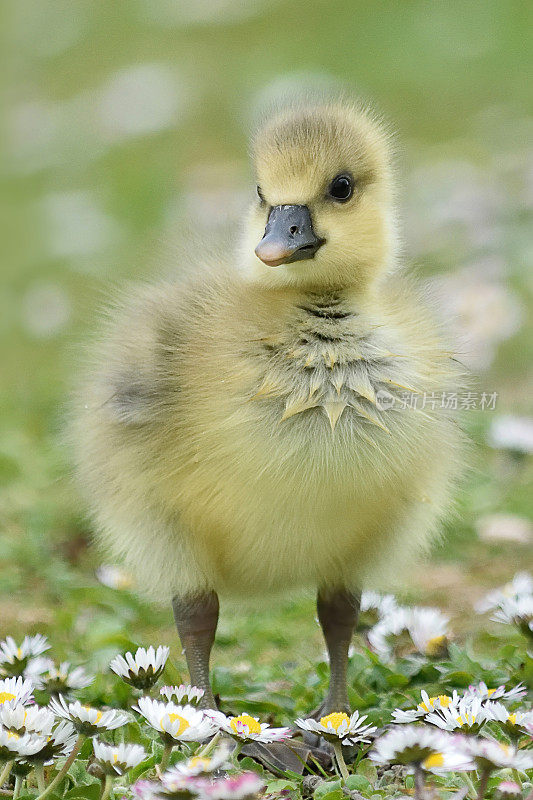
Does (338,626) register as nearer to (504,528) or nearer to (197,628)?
(197,628)

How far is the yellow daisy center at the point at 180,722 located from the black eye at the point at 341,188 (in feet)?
3.43

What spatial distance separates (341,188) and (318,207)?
0.08m

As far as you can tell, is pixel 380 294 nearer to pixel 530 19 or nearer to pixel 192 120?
pixel 192 120

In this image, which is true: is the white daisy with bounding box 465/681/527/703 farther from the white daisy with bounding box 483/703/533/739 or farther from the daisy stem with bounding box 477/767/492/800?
the daisy stem with bounding box 477/767/492/800

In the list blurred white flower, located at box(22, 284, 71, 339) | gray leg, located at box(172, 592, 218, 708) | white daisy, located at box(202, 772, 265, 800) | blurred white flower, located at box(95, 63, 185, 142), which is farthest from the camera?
blurred white flower, located at box(95, 63, 185, 142)

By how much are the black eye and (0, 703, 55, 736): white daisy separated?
1113mm

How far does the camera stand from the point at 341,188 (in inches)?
93.0

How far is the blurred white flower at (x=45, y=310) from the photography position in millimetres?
5805

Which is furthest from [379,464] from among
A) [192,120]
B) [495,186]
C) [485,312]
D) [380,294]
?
[192,120]

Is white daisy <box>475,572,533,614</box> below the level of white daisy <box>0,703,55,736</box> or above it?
above

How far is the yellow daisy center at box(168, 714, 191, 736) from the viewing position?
5.97 ft

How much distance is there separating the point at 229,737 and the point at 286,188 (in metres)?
1.02

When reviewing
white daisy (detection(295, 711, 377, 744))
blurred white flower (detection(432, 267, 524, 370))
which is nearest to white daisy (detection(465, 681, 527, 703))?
white daisy (detection(295, 711, 377, 744))

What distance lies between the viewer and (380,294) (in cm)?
249
